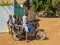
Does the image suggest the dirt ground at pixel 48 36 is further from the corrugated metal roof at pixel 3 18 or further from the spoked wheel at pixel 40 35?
the corrugated metal roof at pixel 3 18

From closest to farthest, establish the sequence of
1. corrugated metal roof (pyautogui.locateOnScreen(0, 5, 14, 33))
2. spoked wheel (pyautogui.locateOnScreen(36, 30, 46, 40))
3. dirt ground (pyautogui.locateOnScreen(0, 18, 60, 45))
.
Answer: dirt ground (pyautogui.locateOnScreen(0, 18, 60, 45))
spoked wheel (pyautogui.locateOnScreen(36, 30, 46, 40))
corrugated metal roof (pyautogui.locateOnScreen(0, 5, 14, 33))

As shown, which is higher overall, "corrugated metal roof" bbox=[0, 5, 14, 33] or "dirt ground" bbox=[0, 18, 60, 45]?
"corrugated metal roof" bbox=[0, 5, 14, 33]

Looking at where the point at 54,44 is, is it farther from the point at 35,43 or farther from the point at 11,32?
the point at 11,32

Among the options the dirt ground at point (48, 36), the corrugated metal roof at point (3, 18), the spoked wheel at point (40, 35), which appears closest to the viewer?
the dirt ground at point (48, 36)

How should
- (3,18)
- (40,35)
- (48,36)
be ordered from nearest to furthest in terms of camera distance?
1. (40,35)
2. (48,36)
3. (3,18)

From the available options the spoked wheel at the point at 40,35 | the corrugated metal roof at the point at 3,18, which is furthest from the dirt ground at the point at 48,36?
the corrugated metal roof at the point at 3,18

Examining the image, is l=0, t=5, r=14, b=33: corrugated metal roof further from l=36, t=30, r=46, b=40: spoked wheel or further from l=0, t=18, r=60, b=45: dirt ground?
l=36, t=30, r=46, b=40: spoked wheel

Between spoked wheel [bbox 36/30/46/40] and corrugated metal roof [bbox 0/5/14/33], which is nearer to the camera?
spoked wheel [bbox 36/30/46/40]

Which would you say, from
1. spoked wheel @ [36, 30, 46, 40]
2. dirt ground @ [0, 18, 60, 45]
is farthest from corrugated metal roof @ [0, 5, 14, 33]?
spoked wheel @ [36, 30, 46, 40]

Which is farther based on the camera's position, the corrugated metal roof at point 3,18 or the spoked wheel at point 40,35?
the corrugated metal roof at point 3,18

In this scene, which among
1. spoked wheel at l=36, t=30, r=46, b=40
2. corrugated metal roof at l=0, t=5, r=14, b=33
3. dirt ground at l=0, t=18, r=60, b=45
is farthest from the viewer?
corrugated metal roof at l=0, t=5, r=14, b=33

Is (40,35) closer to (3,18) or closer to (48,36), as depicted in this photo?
(48,36)

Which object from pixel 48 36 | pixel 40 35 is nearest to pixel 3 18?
pixel 40 35

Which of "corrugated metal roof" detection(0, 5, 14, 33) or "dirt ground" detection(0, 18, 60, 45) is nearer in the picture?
"dirt ground" detection(0, 18, 60, 45)
